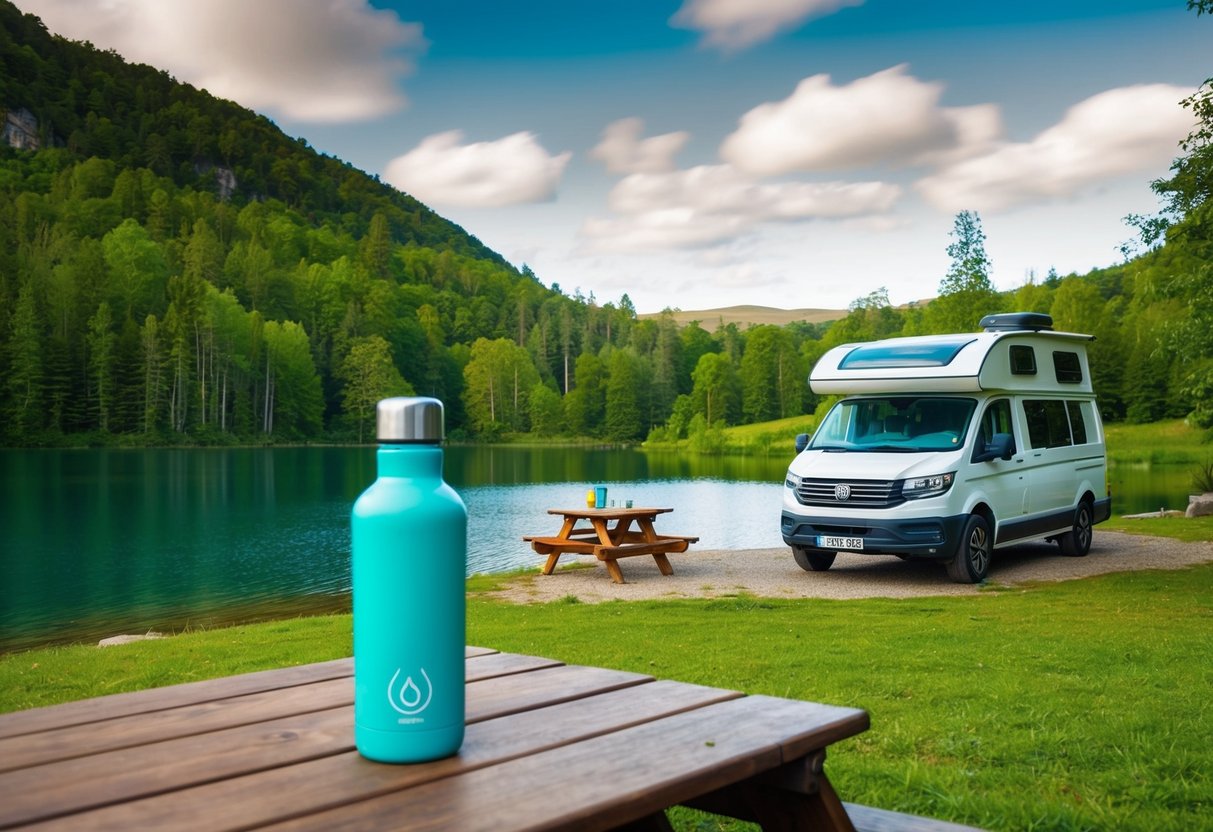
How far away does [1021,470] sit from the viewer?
13609 millimetres

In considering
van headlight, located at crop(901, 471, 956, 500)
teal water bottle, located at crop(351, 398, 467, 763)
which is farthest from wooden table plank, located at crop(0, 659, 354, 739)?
van headlight, located at crop(901, 471, 956, 500)

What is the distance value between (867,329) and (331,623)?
101 metres

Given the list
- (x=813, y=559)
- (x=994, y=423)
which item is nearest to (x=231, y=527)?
(x=813, y=559)

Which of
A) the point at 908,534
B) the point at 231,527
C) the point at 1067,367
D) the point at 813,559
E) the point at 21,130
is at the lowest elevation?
the point at 231,527

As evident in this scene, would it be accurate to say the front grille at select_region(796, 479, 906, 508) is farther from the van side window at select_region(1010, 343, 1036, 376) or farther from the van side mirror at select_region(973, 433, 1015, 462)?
the van side window at select_region(1010, 343, 1036, 376)

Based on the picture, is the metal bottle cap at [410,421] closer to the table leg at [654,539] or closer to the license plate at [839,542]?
the license plate at [839,542]

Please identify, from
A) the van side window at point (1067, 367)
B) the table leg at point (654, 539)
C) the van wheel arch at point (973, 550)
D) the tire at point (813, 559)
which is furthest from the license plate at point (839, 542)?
the van side window at point (1067, 367)

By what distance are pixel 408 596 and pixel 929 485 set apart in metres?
11.5

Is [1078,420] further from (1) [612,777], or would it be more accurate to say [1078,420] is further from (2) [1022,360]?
(1) [612,777]

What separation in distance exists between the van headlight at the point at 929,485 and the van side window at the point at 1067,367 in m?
3.53

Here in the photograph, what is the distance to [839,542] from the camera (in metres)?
12.9

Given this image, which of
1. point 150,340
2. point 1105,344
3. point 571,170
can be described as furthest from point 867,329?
point 150,340

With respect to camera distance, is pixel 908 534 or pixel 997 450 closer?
pixel 908 534

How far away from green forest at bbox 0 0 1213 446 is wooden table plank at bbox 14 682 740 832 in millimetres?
15662
